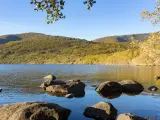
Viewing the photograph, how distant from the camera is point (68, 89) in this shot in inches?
1820

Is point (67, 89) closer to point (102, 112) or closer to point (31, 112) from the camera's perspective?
point (102, 112)

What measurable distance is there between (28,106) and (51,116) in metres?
2.39

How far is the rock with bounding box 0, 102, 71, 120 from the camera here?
22.9 m

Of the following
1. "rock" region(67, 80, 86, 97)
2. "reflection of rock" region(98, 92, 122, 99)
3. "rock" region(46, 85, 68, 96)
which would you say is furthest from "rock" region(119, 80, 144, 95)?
"rock" region(46, 85, 68, 96)

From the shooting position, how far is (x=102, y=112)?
27672 mm

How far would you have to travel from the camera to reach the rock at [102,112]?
89.9ft

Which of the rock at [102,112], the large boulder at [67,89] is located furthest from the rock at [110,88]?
the rock at [102,112]

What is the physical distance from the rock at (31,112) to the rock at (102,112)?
13.5ft

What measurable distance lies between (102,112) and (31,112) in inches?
319

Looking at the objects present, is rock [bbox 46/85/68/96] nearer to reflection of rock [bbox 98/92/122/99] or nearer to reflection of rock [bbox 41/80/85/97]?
reflection of rock [bbox 41/80/85/97]

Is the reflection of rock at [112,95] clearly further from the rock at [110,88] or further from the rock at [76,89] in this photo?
the rock at [76,89]

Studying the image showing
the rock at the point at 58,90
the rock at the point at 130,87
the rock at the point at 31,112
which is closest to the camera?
the rock at the point at 31,112

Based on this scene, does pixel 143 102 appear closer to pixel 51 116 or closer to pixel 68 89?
pixel 68 89

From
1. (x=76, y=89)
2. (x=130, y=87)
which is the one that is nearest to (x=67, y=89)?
(x=76, y=89)
